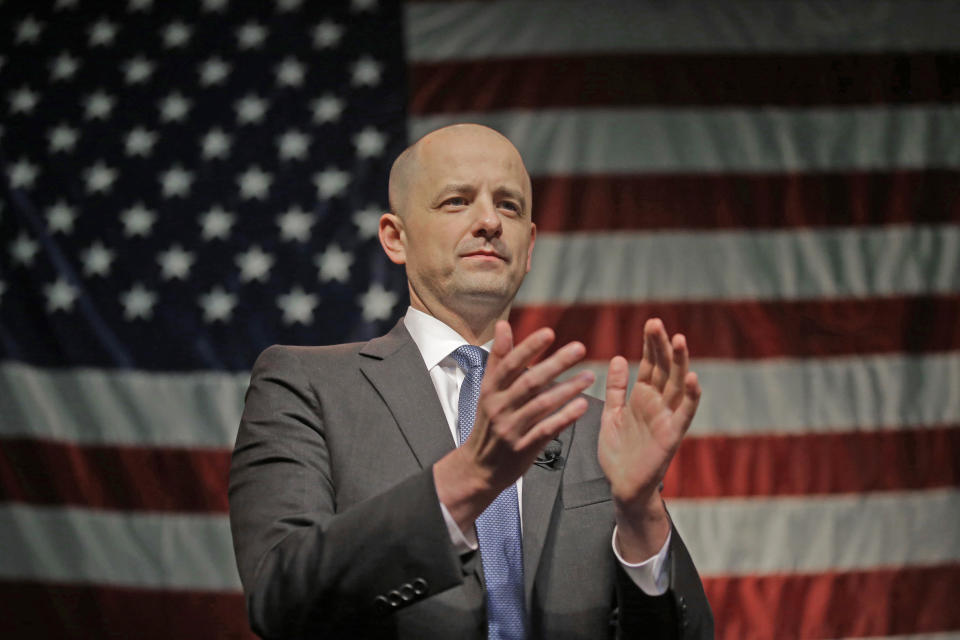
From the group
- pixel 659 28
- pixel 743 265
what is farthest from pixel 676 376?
pixel 659 28

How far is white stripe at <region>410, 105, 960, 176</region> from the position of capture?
8.62ft

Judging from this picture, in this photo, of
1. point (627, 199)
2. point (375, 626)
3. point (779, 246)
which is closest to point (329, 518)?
point (375, 626)

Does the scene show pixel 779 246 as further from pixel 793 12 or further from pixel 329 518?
pixel 329 518

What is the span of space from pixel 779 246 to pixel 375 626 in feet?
6.21

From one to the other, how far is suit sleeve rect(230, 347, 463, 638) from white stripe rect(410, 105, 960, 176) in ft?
5.38

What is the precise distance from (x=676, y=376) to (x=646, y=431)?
8cm

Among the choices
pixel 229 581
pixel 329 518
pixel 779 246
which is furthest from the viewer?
pixel 779 246

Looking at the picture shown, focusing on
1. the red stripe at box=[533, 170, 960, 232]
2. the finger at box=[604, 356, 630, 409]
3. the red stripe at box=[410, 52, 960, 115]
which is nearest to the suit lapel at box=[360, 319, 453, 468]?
the finger at box=[604, 356, 630, 409]

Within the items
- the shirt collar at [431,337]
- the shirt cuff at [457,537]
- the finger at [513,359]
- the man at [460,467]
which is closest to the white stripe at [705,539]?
the man at [460,467]

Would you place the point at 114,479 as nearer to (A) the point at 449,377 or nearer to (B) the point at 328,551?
(A) the point at 449,377

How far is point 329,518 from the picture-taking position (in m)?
1.12

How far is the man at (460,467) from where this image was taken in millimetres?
1001

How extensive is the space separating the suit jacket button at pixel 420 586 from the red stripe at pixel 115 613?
1.60m

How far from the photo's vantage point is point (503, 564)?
1227mm
